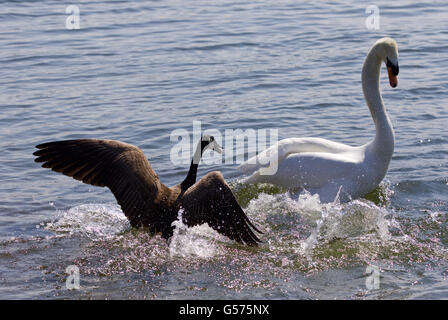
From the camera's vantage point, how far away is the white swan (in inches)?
282

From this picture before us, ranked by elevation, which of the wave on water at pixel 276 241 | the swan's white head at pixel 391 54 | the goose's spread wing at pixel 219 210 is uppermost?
the swan's white head at pixel 391 54

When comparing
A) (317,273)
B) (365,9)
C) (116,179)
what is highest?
(365,9)

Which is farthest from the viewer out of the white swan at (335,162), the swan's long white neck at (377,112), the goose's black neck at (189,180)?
the swan's long white neck at (377,112)

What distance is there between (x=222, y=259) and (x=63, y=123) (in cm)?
447

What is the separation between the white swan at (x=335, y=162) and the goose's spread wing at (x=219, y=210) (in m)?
1.16

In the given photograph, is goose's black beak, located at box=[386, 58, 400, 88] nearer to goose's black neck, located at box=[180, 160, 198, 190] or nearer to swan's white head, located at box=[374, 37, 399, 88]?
swan's white head, located at box=[374, 37, 399, 88]

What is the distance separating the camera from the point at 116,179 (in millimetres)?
6566

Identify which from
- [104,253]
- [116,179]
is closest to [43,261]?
[104,253]

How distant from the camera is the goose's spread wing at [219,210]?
6.18 m

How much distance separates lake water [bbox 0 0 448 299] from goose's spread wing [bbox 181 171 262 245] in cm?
22

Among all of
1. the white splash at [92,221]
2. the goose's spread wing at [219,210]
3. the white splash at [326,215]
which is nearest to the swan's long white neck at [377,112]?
the white splash at [326,215]

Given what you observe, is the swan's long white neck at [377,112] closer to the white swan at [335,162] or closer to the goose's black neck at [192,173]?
the white swan at [335,162]

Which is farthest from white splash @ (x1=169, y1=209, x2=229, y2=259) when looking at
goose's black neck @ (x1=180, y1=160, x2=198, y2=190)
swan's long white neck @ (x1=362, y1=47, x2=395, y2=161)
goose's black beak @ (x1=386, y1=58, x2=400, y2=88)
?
goose's black beak @ (x1=386, y1=58, x2=400, y2=88)

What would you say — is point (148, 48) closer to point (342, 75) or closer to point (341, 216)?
point (342, 75)
